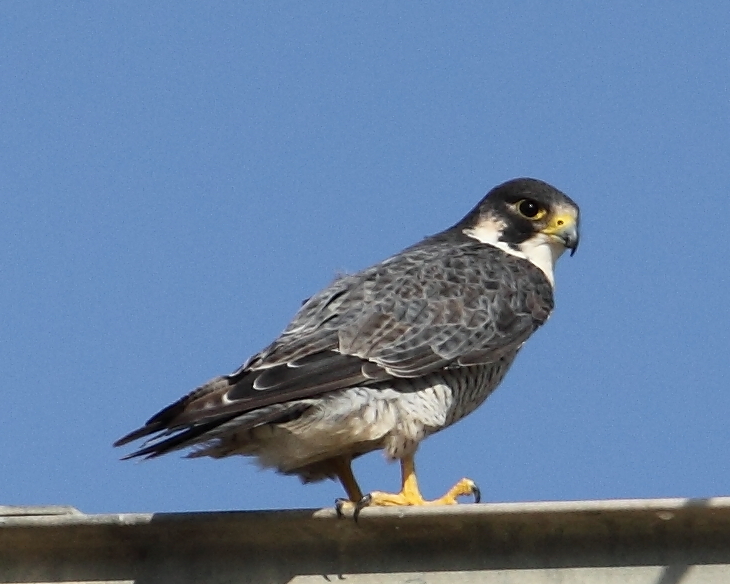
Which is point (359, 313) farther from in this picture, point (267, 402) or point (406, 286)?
point (267, 402)

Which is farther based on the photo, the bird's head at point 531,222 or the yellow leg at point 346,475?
the bird's head at point 531,222

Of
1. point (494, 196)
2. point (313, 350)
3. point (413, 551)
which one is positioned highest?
point (494, 196)

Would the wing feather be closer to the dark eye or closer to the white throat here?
the white throat

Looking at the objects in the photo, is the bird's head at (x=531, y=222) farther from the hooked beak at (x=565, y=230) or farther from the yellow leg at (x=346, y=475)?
the yellow leg at (x=346, y=475)

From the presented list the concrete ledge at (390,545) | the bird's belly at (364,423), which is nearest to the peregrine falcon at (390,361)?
the bird's belly at (364,423)

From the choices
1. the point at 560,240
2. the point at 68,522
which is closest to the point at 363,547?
the point at 68,522

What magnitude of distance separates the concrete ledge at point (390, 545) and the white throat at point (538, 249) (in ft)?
10.0

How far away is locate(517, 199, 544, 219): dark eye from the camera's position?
21.5 ft

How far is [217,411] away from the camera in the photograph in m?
4.67

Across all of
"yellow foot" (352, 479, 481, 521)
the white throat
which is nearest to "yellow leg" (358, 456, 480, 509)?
"yellow foot" (352, 479, 481, 521)

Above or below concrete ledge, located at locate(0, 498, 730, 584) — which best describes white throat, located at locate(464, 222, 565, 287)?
above

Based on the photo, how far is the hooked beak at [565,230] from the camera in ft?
21.1

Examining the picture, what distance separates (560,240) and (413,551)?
321cm

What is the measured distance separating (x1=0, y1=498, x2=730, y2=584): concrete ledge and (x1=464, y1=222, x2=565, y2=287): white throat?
120 inches
